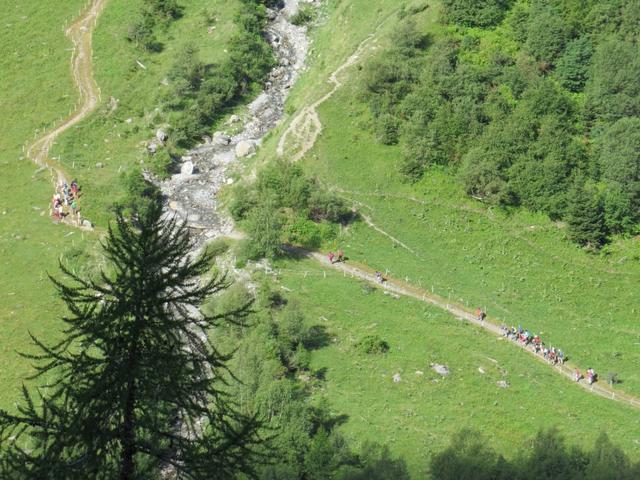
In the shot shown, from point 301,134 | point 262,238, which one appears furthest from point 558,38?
point 262,238

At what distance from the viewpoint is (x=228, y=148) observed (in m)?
98.7

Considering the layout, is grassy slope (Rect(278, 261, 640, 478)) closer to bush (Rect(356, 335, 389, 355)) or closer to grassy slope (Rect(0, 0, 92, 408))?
bush (Rect(356, 335, 389, 355))

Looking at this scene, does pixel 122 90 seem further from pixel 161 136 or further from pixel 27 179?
pixel 27 179

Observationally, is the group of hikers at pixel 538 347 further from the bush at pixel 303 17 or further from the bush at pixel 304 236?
the bush at pixel 303 17

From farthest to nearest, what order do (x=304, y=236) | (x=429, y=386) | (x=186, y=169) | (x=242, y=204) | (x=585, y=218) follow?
(x=186, y=169) → (x=242, y=204) → (x=304, y=236) → (x=585, y=218) → (x=429, y=386)

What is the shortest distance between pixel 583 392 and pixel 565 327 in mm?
8506

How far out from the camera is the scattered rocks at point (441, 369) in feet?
215

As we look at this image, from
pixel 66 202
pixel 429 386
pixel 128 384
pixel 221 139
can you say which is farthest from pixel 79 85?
pixel 128 384

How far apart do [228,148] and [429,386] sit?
46.5 metres

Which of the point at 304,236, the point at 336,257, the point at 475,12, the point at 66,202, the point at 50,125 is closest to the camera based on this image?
the point at 336,257

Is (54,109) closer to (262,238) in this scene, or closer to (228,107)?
(228,107)

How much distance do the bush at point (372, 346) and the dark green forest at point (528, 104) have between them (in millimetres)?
24824

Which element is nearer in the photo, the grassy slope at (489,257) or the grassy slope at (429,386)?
the grassy slope at (429,386)

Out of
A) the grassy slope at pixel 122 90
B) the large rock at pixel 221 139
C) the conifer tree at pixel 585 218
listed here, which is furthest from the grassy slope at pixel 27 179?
the conifer tree at pixel 585 218
